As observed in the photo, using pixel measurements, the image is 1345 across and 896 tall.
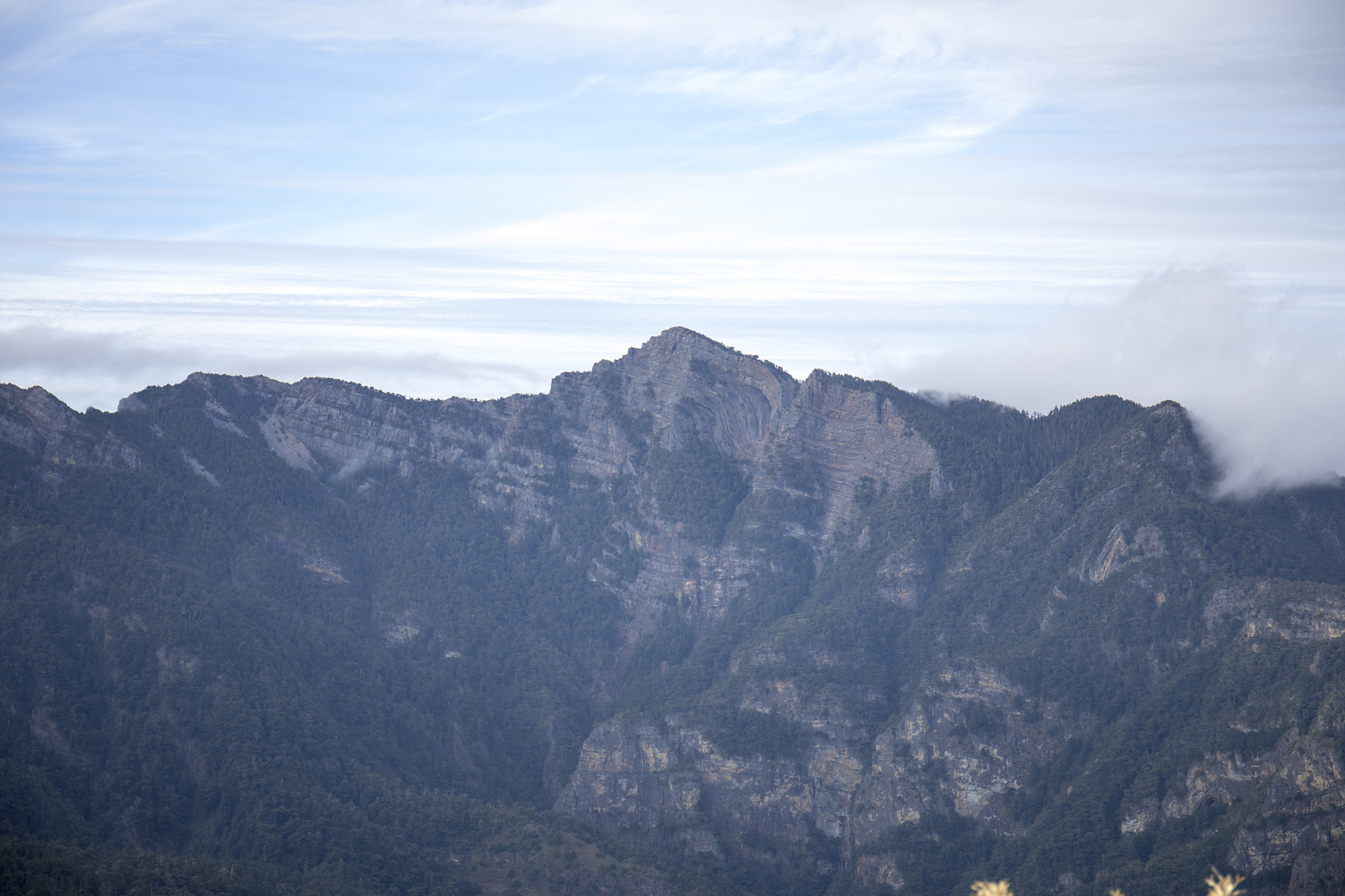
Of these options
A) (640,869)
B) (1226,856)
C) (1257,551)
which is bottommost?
(640,869)

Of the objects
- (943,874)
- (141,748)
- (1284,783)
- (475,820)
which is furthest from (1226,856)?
(141,748)

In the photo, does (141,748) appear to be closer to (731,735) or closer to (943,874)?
(731,735)

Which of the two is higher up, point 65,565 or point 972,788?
point 65,565

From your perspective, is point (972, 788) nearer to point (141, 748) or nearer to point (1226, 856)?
point (1226, 856)

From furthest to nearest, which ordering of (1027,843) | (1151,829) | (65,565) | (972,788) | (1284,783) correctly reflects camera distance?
(65,565)
(972,788)
(1027,843)
(1151,829)
(1284,783)

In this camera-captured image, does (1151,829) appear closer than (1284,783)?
No

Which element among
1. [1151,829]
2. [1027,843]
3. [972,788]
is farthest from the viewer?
[972,788]

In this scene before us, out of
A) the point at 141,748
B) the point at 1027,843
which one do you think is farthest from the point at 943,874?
the point at 141,748

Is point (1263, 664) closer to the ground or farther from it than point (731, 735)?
farther from it

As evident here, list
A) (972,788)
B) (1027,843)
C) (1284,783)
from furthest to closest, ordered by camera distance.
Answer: (972,788)
(1027,843)
(1284,783)

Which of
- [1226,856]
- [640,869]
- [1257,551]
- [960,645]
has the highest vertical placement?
[1257,551]
